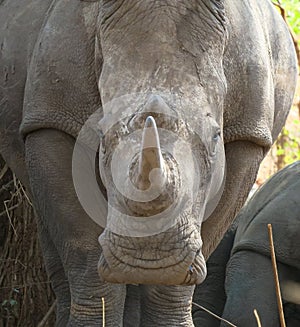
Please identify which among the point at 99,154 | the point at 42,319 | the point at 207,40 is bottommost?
the point at 42,319

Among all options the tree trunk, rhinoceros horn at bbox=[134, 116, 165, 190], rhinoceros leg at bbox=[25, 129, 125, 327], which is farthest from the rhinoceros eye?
the tree trunk

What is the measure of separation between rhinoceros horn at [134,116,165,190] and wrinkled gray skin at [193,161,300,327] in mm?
2071

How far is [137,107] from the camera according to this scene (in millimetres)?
4625

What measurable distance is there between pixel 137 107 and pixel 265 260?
2002 mm

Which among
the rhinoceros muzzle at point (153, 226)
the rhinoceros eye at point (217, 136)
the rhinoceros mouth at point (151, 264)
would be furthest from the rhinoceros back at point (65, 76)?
the rhinoceros mouth at point (151, 264)

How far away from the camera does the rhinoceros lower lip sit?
4559 millimetres

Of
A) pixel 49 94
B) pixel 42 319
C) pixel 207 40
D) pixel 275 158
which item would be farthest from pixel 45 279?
pixel 275 158

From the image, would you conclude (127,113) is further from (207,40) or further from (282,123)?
(282,123)

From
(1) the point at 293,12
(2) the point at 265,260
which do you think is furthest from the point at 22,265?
(1) the point at 293,12

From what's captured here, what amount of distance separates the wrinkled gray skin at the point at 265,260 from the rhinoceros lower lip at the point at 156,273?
170 cm

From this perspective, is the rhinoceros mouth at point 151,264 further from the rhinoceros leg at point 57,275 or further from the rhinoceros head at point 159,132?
the rhinoceros leg at point 57,275

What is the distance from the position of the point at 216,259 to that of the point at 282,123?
3.30 ft

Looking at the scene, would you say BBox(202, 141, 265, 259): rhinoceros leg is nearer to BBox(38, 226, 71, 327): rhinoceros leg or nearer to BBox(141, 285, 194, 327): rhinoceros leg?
BBox(141, 285, 194, 327): rhinoceros leg

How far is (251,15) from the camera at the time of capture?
5.46 m
